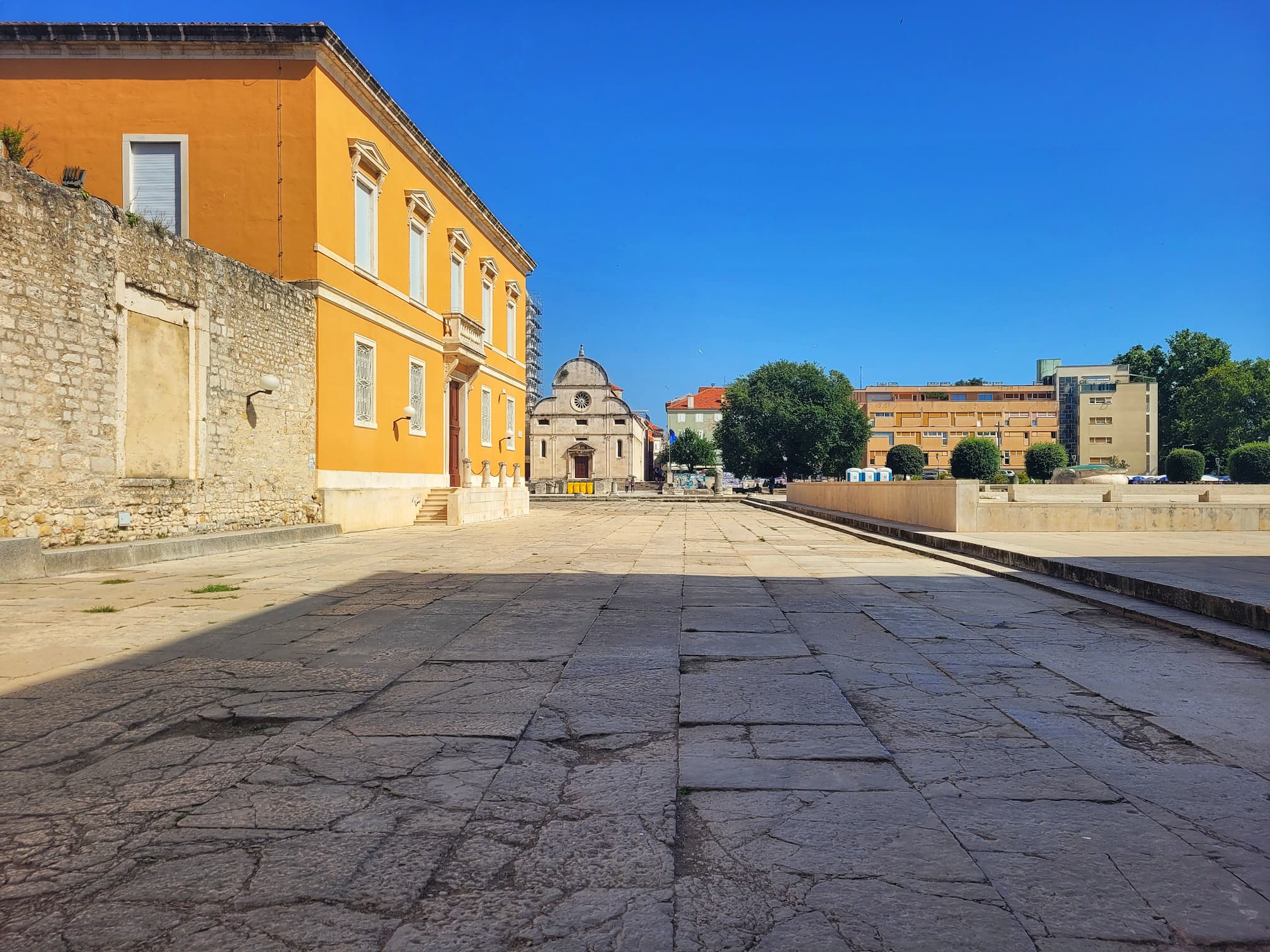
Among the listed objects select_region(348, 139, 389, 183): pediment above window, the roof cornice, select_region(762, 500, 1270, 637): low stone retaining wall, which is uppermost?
the roof cornice

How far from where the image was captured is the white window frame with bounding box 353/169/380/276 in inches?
649

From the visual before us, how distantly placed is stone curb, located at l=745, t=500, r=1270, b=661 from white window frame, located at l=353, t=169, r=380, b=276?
38.1 feet

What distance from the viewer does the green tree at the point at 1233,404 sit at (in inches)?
2680

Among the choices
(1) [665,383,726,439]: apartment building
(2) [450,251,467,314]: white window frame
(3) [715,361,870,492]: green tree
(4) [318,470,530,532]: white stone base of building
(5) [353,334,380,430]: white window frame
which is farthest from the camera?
(1) [665,383,726,439]: apartment building

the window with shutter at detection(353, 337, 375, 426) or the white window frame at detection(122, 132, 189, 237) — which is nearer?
the white window frame at detection(122, 132, 189, 237)

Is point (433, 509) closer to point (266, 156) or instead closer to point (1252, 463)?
point (266, 156)

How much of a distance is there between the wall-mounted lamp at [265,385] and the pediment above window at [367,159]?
199 inches

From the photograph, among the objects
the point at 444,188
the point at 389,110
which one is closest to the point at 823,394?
the point at 444,188

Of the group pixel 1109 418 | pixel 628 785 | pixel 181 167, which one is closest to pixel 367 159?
pixel 181 167

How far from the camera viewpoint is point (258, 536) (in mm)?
12547

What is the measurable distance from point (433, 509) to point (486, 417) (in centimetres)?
650

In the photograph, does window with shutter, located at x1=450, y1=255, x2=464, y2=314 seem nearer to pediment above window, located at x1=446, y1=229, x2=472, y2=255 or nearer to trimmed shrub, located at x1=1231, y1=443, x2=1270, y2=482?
pediment above window, located at x1=446, y1=229, x2=472, y2=255

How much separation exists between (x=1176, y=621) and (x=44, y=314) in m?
11.6

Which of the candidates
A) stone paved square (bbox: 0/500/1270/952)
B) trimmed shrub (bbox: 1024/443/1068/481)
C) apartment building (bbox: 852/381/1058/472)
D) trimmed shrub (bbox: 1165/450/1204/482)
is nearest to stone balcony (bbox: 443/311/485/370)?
stone paved square (bbox: 0/500/1270/952)
